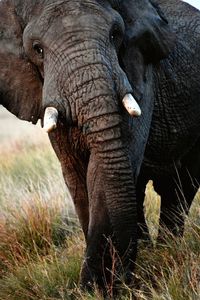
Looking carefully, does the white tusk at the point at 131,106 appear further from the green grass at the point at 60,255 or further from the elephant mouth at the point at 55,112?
the green grass at the point at 60,255

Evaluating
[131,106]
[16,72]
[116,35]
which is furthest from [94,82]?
[16,72]

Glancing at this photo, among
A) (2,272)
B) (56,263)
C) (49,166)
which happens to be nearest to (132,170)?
(56,263)

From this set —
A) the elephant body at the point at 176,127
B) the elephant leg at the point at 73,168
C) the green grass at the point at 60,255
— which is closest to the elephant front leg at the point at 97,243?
the green grass at the point at 60,255

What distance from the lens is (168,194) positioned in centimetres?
885

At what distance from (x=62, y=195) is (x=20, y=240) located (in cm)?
161

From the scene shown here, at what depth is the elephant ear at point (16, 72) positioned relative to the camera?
22.5 ft

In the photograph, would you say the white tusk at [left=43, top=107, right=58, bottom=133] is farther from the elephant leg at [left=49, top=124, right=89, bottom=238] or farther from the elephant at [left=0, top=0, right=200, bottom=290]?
the elephant leg at [left=49, top=124, right=89, bottom=238]

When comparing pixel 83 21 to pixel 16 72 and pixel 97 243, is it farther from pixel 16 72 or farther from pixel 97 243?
pixel 97 243

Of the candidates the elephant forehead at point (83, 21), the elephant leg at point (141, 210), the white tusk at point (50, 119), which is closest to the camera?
the white tusk at point (50, 119)

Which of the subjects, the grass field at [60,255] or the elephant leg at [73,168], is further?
the elephant leg at [73,168]

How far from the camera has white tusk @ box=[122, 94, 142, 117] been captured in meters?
6.06

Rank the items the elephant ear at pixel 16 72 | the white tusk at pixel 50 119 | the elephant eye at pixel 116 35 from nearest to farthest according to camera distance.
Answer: the white tusk at pixel 50 119, the elephant eye at pixel 116 35, the elephant ear at pixel 16 72

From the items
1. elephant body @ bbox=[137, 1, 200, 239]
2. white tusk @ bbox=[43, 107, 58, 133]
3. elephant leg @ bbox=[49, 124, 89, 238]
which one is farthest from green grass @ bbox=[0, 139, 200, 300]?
white tusk @ bbox=[43, 107, 58, 133]

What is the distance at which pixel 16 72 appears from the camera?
6.93m
